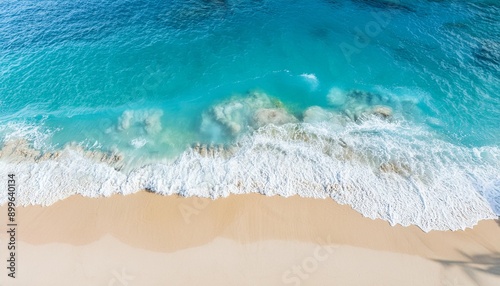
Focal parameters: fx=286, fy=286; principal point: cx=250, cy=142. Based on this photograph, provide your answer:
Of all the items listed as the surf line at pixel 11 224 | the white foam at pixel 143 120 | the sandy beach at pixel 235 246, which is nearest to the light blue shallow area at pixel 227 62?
the white foam at pixel 143 120

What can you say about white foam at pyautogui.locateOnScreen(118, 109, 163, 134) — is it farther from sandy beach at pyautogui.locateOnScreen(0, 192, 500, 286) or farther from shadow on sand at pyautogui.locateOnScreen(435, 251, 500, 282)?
shadow on sand at pyautogui.locateOnScreen(435, 251, 500, 282)

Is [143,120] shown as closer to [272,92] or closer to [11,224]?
[11,224]

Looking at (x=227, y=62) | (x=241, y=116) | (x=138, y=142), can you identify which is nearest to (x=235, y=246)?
(x=241, y=116)

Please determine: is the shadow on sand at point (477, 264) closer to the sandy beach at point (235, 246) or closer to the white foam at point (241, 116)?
the sandy beach at point (235, 246)

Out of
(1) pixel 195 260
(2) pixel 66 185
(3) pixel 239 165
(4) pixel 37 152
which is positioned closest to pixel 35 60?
(4) pixel 37 152

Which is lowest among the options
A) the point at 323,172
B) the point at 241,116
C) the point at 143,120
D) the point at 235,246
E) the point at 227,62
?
the point at 235,246

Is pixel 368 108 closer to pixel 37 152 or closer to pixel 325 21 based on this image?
pixel 325 21
